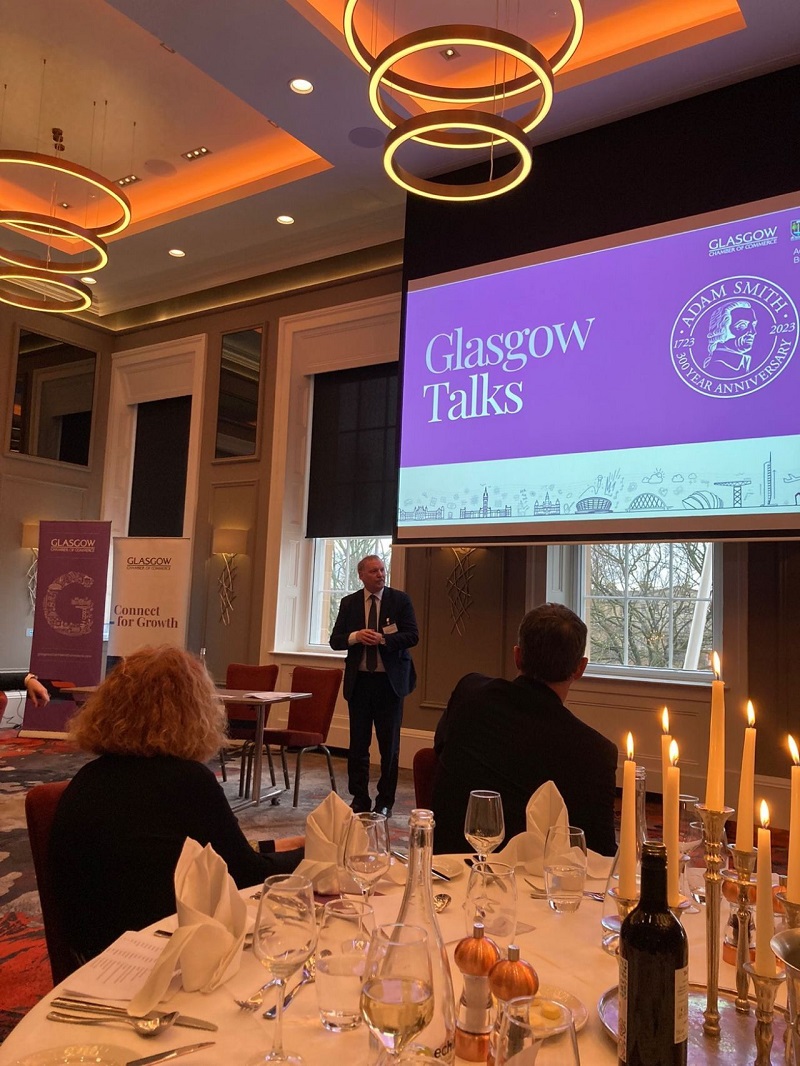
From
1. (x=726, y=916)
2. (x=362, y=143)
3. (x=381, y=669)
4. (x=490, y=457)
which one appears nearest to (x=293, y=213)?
(x=362, y=143)

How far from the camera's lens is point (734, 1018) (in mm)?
1060

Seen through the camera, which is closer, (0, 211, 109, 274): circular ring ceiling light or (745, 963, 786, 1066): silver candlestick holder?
(745, 963, 786, 1066): silver candlestick holder

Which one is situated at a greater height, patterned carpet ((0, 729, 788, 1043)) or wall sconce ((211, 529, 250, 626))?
wall sconce ((211, 529, 250, 626))

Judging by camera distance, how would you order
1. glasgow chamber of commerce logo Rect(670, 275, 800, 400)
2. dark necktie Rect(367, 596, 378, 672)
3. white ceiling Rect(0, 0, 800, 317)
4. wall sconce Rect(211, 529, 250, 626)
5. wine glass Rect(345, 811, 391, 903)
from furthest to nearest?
wall sconce Rect(211, 529, 250, 626)
dark necktie Rect(367, 596, 378, 672)
white ceiling Rect(0, 0, 800, 317)
glasgow chamber of commerce logo Rect(670, 275, 800, 400)
wine glass Rect(345, 811, 391, 903)

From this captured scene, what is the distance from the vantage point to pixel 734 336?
4809mm

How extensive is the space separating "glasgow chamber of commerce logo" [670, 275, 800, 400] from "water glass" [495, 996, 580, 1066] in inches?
182

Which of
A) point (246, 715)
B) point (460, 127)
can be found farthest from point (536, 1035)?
point (246, 715)

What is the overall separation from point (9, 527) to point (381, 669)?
561 centimetres

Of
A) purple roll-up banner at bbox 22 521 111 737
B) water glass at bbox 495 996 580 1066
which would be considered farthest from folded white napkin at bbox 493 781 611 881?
purple roll-up banner at bbox 22 521 111 737

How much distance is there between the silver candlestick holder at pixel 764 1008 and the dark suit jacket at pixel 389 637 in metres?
4.17

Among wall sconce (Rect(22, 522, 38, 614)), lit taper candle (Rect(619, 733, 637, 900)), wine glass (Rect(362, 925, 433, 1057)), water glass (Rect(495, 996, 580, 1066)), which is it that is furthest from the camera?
wall sconce (Rect(22, 522, 38, 614))

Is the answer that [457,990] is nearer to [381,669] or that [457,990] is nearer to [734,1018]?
[734,1018]

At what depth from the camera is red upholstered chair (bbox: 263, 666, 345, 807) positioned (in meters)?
5.42

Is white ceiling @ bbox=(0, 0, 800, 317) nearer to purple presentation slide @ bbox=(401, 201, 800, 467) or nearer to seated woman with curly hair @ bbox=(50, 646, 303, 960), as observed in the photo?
purple presentation slide @ bbox=(401, 201, 800, 467)
